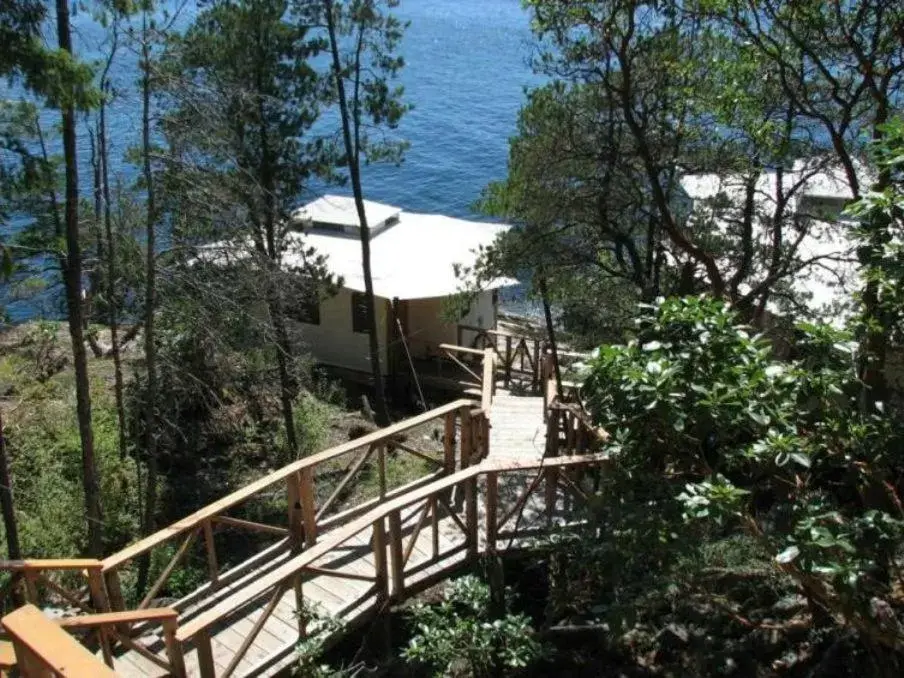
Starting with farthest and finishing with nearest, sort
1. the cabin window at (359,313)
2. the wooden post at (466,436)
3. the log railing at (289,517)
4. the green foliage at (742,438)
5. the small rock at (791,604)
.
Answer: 1. the cabin window at (359,313)
2. the wooden post at (466,436)
3. the log railing at (289,517)
4. the small rock at (791,604)
5. the green foliage at (742,438)

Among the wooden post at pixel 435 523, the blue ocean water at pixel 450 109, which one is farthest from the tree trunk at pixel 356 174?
the wooden post at pixel 435 523

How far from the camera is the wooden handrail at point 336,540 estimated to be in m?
5.09

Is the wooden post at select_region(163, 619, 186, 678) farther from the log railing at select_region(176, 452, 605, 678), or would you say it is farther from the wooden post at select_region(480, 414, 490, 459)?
the wooden post at select_region(480, 414, 490, 459)

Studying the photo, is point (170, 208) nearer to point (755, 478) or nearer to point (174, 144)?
point (174, 144)

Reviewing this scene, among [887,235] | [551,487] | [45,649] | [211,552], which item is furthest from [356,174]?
[45,649]

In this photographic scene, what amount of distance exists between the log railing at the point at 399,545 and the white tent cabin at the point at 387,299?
10.4 meters

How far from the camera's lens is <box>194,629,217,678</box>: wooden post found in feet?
17.0

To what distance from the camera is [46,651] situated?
2.57m

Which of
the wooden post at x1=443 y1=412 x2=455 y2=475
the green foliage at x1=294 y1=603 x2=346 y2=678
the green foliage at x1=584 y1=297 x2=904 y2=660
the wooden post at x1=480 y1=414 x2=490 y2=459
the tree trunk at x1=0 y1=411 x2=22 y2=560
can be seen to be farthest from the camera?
the wooden post at x1=480 y1=414 x2=490 y2=459

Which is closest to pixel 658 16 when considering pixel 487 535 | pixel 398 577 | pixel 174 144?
pixel 174 144

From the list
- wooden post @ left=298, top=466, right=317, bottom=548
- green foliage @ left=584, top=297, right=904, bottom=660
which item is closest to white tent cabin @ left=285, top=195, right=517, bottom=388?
wooden post @ left=298, top=466, right=317, bottom=548

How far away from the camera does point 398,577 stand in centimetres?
652

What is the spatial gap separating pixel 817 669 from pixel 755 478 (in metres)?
1.30

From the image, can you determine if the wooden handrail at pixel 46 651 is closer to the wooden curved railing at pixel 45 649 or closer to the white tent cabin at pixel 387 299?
the wooden curved railing at pixel 45 649
